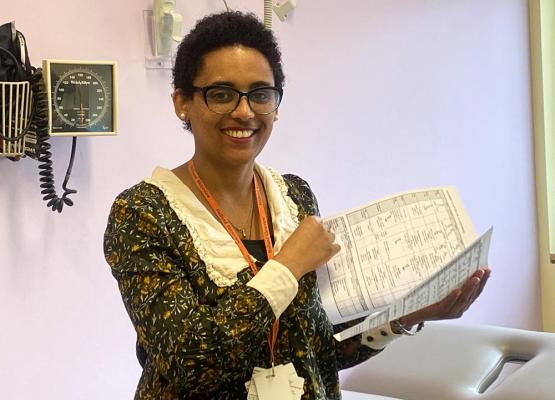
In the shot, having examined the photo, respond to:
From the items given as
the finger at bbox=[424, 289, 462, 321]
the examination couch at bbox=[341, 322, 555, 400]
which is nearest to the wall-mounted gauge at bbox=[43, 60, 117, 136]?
the finger at bbox=[424, 289, 462, 321]

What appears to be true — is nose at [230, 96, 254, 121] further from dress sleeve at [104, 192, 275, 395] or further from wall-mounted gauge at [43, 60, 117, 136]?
wall-mounted gauge at [43, 60, 117, 136]

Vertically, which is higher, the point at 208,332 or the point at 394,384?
the point at 208,332

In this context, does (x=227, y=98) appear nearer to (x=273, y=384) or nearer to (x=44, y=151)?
(x=273, y=384)

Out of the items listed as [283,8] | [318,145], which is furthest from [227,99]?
[318,145]

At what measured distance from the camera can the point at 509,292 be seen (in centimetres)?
378

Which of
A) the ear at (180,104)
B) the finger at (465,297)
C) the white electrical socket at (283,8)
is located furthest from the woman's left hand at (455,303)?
the white electrical socket at (283,8)

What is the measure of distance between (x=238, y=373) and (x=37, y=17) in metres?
1.09

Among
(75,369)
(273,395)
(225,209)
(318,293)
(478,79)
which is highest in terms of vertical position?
(478,79)

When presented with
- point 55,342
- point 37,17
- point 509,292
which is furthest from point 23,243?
point 509,292

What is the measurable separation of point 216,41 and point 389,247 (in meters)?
0.47

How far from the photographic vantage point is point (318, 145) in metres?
2.71

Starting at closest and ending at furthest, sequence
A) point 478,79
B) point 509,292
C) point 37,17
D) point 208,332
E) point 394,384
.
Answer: point 208,332, point 37,17, point 394,384, point 478,79, point 509,292

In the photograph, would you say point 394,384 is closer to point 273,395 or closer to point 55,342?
point 55,342

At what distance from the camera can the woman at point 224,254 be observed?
1.15 metres
